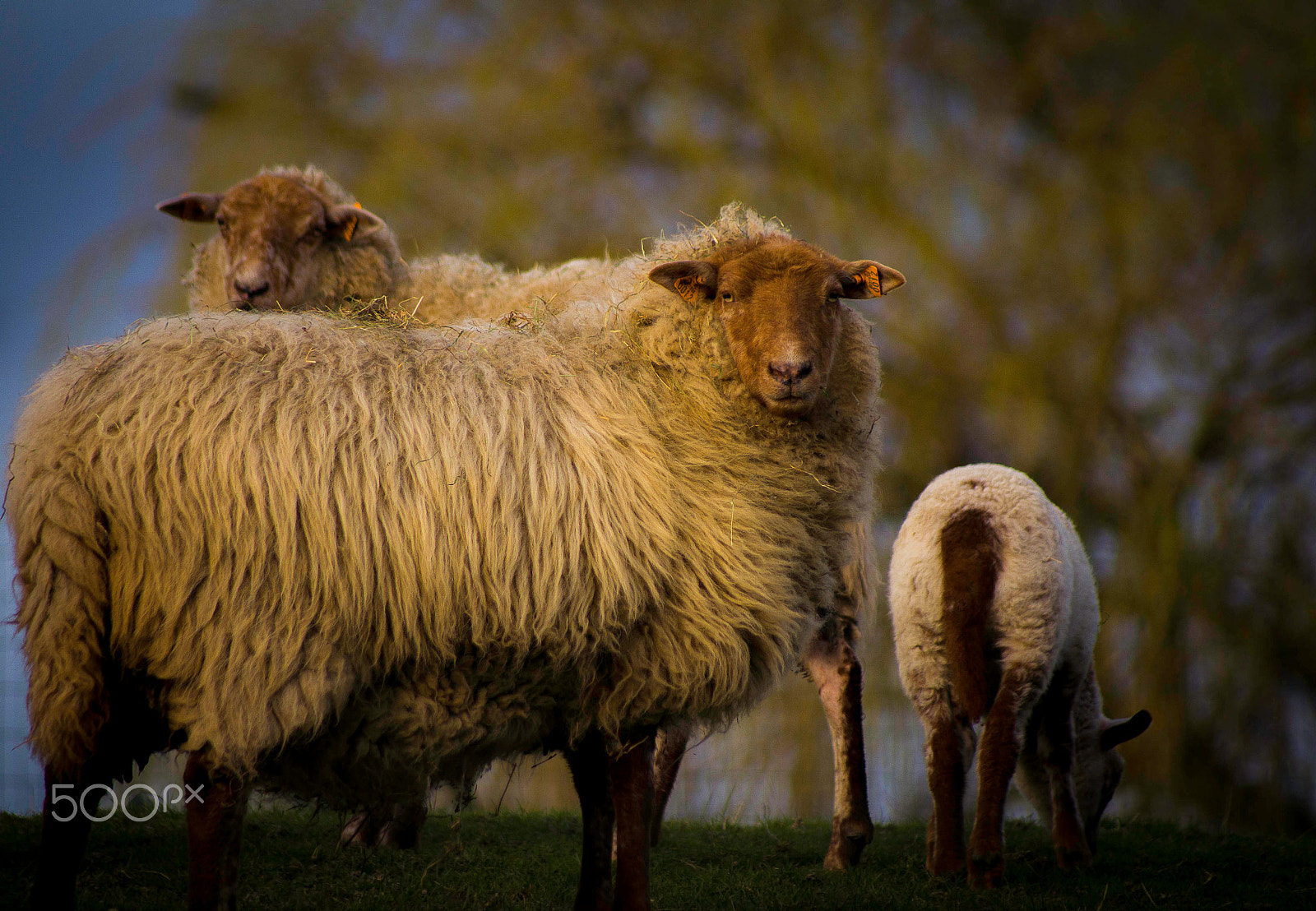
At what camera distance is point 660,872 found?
406 cm

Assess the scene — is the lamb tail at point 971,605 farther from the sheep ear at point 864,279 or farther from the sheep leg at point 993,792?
the sheep ear at point 864,279

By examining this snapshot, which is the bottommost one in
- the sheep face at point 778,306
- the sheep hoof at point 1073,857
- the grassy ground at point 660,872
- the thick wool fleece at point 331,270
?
the grassy ground at point 660,872

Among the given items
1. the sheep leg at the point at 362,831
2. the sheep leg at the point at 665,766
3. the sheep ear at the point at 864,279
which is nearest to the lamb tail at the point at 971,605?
the sheep ear at the point at 864,279

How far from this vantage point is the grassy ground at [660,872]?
3477mm

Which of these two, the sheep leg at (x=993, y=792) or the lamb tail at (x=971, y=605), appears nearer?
the sheep leg at (x=993, y=792)

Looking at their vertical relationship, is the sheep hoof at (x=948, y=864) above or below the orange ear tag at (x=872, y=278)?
below

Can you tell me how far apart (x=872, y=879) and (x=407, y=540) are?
2.34 meters

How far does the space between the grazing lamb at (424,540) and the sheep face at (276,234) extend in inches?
54.6

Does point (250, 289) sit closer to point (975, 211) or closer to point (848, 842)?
point (848, 842)

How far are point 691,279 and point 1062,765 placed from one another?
2629 mm

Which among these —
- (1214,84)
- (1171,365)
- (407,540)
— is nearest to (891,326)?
(1171,365)

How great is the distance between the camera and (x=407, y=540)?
105 inches

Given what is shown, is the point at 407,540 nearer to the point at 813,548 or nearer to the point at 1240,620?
the point at 813,548

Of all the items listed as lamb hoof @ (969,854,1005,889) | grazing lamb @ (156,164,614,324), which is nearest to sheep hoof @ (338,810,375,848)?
grazing lamb @ (156,164,614,324)
